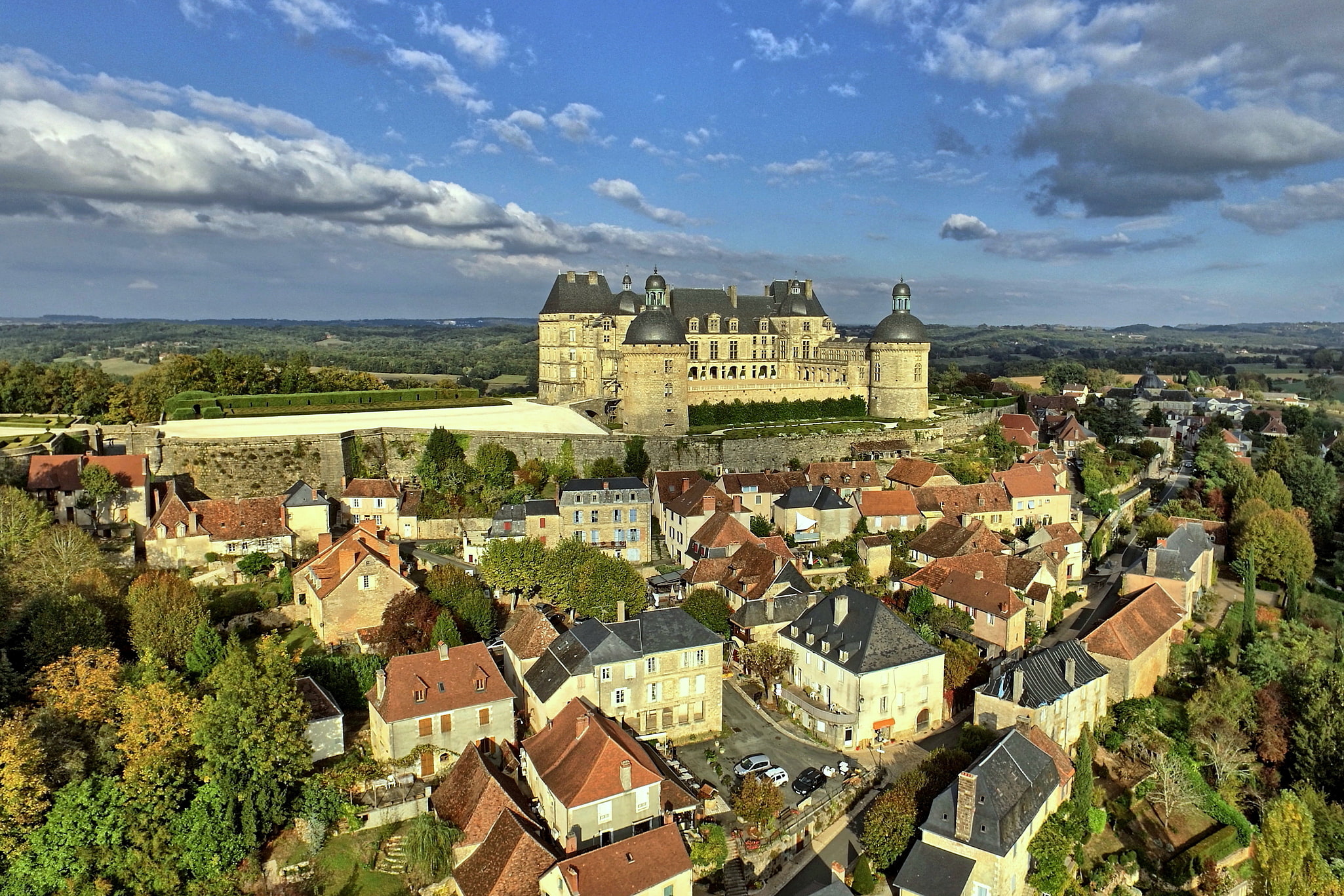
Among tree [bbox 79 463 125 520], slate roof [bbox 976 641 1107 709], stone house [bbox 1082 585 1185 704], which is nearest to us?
slate roof [bbox 976 641 1107 709]

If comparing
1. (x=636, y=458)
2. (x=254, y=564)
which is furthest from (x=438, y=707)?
(x=636, y=458)

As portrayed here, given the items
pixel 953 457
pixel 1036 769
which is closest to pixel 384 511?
pixel 1036 769

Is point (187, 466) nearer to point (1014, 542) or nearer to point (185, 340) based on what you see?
point (1014, 542)

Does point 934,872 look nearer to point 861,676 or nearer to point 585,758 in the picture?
point 861,676

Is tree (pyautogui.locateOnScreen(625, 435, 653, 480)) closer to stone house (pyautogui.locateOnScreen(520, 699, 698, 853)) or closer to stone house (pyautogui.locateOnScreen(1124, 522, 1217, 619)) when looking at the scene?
stone house (pyautogui.locateOnScreen(1124, 522, 1217, 619))

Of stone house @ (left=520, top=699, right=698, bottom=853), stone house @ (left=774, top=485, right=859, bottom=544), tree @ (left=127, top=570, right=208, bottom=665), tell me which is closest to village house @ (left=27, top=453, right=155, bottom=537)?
tree @ (left=127, top=570, right=208, bottom=665)

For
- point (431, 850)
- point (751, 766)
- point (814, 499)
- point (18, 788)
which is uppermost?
point (814, 499)
